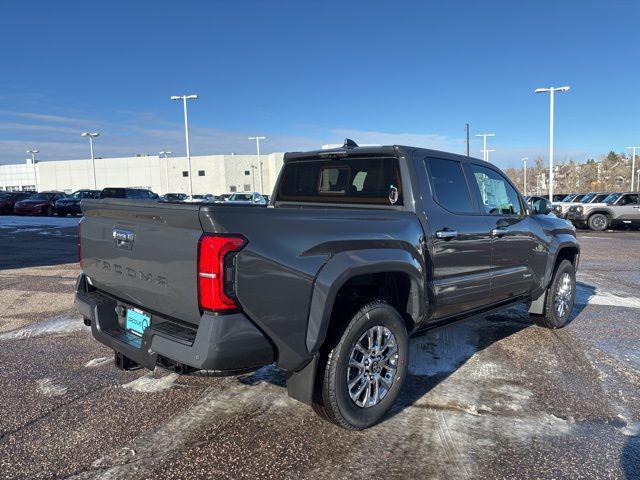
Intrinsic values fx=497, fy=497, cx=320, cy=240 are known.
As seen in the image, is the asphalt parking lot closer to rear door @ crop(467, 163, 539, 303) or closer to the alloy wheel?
the alloy wheel

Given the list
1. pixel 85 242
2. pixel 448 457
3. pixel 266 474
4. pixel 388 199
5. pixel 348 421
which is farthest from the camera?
pixel 388 199

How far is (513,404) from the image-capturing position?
147 inches

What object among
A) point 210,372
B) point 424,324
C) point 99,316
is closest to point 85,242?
point 99,316

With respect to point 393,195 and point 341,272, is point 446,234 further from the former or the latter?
point 341,272

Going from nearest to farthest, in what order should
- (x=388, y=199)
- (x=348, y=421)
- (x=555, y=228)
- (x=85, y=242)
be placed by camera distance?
(x=348, y=421) → (x=85, y=242) → (x=388, y=199) → (x=555, y=228)

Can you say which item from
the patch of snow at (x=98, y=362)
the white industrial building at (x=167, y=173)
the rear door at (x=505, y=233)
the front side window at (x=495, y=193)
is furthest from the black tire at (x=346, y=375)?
the white industrial building at (x=167, y=173)

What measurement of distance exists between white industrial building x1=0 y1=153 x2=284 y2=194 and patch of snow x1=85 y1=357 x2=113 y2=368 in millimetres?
59629

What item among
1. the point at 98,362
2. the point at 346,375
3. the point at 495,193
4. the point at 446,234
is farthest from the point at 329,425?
the point at 495,193

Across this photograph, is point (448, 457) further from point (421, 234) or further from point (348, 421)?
point (421, 234)

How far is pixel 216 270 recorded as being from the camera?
2564 mm

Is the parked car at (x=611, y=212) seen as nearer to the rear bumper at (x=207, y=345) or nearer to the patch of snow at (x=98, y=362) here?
the patch of snow at (x=98, y=362)

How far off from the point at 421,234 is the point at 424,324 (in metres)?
0.72

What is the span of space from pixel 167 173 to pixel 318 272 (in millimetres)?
71998

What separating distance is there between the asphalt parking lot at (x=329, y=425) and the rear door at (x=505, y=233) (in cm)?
71
